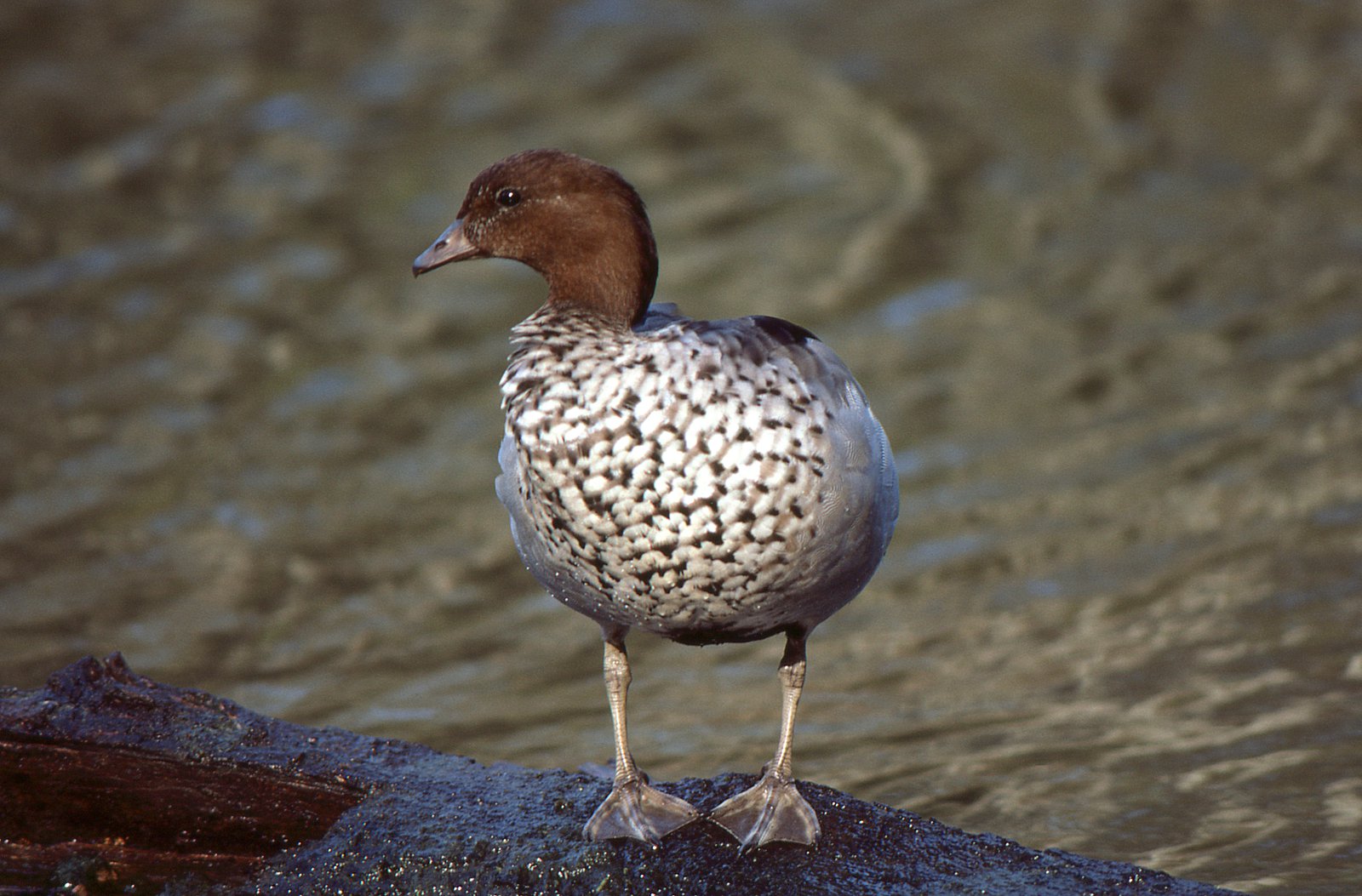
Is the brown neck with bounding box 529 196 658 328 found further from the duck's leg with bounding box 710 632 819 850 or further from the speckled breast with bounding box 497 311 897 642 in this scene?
the duck's leg with bounding box 710 632 819 850

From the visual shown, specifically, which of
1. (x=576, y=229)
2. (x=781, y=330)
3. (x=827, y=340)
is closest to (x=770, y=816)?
(x=781, y=330)

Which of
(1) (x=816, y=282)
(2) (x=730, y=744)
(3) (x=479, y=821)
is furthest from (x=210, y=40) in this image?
(3) (x=479, y=821)

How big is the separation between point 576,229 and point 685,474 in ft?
2.74

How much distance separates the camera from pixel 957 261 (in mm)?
13391

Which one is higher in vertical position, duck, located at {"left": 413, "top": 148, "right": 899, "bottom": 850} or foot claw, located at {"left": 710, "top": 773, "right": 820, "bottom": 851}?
duck, located at {"left": 413, "top": 148, "right": 899, "bottom": 850}

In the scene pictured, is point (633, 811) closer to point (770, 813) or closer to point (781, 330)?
point (770, 813)

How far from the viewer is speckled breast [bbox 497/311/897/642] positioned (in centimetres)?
446

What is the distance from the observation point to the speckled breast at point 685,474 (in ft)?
14.6

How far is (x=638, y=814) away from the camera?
4.61m

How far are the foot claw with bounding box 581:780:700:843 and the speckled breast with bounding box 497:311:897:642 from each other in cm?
44

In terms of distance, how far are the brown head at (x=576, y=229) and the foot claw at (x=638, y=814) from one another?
1269 millimetres

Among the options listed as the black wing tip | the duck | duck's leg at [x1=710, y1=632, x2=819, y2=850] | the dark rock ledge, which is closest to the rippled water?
the dark rock ledge

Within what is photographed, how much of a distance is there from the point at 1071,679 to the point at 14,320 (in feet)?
27.4

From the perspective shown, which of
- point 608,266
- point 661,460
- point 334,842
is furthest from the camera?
point 608,266
